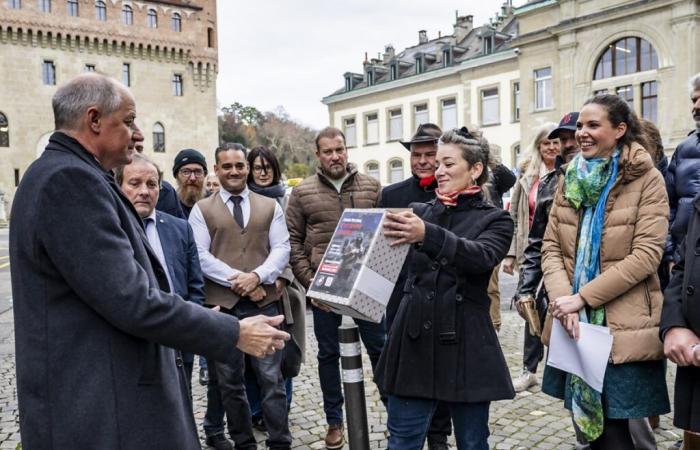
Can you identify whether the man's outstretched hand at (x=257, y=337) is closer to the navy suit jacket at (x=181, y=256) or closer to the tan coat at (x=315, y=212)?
the navy suit jacket at (x=181, y=256)

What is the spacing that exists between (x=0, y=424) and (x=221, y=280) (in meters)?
2.42

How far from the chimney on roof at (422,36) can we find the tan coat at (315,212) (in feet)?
152

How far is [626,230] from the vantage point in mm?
3127

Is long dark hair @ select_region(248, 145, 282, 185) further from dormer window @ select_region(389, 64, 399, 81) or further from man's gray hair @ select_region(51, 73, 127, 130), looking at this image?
dormer window @ select_region(389, 64, 399, 81)

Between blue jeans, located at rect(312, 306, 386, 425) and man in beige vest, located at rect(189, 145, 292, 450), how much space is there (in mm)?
387

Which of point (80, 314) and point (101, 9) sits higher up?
point (101, 9)

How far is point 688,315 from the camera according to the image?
9.04ft

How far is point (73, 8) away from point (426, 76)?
86.8 feet

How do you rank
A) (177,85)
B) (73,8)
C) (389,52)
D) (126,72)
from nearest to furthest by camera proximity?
(73,8) < (126,72) < (177,85) < (389,52)

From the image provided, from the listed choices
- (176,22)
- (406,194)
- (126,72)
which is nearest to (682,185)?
(406,194)

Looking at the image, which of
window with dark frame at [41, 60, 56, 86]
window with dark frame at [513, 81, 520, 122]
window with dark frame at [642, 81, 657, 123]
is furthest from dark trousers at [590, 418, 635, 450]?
window with dark frame at [41, 60, 56, 86]

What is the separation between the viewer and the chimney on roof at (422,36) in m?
48.9

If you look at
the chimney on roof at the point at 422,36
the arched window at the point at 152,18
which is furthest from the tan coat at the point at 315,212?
the arched window at the point at 152,18

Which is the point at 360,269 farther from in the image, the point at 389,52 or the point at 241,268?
the point at 389,52
